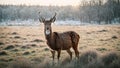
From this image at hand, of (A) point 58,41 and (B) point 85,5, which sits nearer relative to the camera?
(A) point 58,41

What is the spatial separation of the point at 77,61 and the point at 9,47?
661cm

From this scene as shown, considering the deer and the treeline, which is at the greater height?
the deer

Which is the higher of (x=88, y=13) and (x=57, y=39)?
(x=57, y=39)

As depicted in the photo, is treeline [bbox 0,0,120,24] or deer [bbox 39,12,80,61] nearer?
deer [bbox 39,12,80,61]

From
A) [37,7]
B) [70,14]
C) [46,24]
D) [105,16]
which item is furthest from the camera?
[37,7]

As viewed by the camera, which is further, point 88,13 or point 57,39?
point 88,13

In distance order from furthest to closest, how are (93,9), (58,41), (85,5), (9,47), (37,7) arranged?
(37,7)
(85,5)
(93,9)
(9,47)
(58,41)

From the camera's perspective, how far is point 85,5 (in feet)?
254

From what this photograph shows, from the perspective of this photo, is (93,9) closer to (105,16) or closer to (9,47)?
(105,16)

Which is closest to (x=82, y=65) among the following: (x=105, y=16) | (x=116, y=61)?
(x=116, y=61)

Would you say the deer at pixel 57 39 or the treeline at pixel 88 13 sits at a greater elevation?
the deer at pixel 57 39

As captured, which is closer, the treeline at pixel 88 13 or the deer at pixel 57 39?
the deer at pixel 57 39

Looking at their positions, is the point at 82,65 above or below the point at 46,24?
below

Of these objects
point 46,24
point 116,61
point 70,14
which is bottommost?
point 70,14
